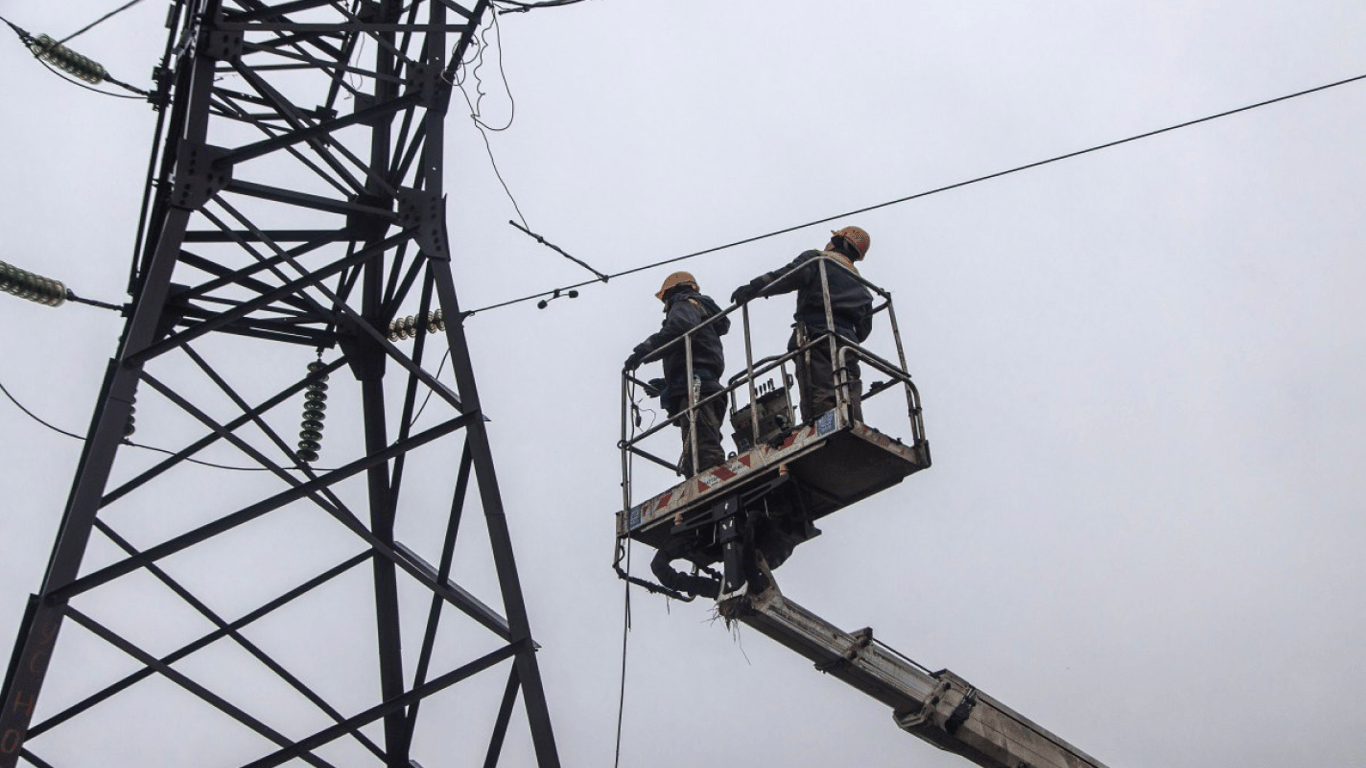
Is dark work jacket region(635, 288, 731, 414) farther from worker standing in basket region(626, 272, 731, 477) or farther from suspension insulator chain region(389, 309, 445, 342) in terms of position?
suspension insulator chain region(389, 309, 445, 342)

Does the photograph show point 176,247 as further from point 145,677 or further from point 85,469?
point 145,677

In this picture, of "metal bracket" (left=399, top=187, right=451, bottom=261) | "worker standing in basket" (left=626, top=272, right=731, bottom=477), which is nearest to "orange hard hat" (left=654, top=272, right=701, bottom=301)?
"worker standing in basket" (left=626, top=272, right=731, bottom=477)

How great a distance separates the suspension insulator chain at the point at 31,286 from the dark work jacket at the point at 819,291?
5686mm

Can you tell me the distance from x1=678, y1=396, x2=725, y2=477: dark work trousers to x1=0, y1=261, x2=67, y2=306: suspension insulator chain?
5.22 meters

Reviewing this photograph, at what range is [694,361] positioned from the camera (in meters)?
13.6

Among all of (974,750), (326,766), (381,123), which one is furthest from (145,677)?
(974,750)

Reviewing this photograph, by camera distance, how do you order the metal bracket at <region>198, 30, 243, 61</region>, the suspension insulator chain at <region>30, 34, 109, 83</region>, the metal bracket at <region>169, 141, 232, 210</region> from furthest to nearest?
the suspension insulator chain at <region>30, 34, 109, 83</region> → the metal bracket at <region>198, 30, 243, 61</region> → the metal bracket at <region>169, 141, 232, 210</region>

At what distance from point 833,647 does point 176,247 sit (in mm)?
6172

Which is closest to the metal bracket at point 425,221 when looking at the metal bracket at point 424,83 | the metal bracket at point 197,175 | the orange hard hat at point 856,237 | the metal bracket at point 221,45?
the metal bracket at point 424,83

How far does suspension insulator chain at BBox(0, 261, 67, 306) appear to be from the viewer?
10336mm

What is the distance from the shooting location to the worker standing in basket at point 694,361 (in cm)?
1298

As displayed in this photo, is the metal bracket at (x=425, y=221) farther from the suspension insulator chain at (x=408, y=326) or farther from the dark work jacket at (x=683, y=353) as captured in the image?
the dark work jacket at (x=683, y=353)

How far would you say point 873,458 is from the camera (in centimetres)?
1182

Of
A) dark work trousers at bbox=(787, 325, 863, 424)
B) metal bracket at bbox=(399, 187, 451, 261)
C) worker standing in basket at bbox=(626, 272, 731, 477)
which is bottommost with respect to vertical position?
metal bracket at bbox=(399, 187, 451, 261)
